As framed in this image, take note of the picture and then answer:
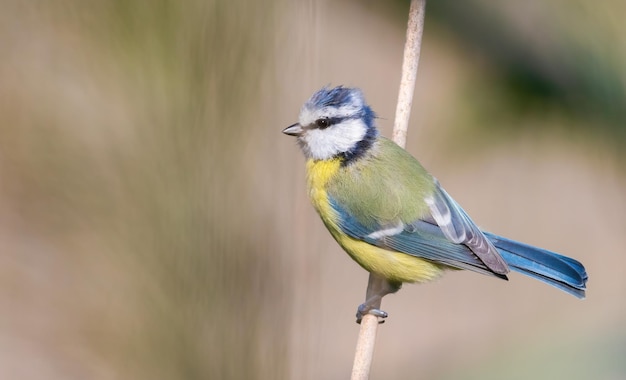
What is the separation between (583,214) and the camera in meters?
2.54

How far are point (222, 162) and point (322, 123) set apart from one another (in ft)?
1.46

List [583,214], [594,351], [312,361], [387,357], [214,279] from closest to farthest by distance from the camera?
[214,279]
[312,361]
[594,351]
[387,357]
[583,214]

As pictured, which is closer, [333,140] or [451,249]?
[451,249]

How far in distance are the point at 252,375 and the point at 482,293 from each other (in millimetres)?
1470

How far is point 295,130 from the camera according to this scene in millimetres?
1455

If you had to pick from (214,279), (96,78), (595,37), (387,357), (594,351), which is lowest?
(387,357)

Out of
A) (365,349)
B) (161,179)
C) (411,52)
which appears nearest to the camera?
(161,179)

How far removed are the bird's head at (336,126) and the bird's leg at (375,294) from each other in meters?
0.27

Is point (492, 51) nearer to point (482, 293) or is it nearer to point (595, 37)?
point (595, 37)

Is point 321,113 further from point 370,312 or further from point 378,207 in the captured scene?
point 370,312

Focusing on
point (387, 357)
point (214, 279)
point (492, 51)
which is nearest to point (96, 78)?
point (214, 279)

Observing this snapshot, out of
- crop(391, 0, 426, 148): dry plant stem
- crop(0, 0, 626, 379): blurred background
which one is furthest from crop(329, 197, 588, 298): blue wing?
crop(391, 0, 426, 148): dry plant stem

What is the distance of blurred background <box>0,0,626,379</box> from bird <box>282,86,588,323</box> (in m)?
0.07

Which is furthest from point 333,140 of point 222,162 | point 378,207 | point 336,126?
point 222,162
